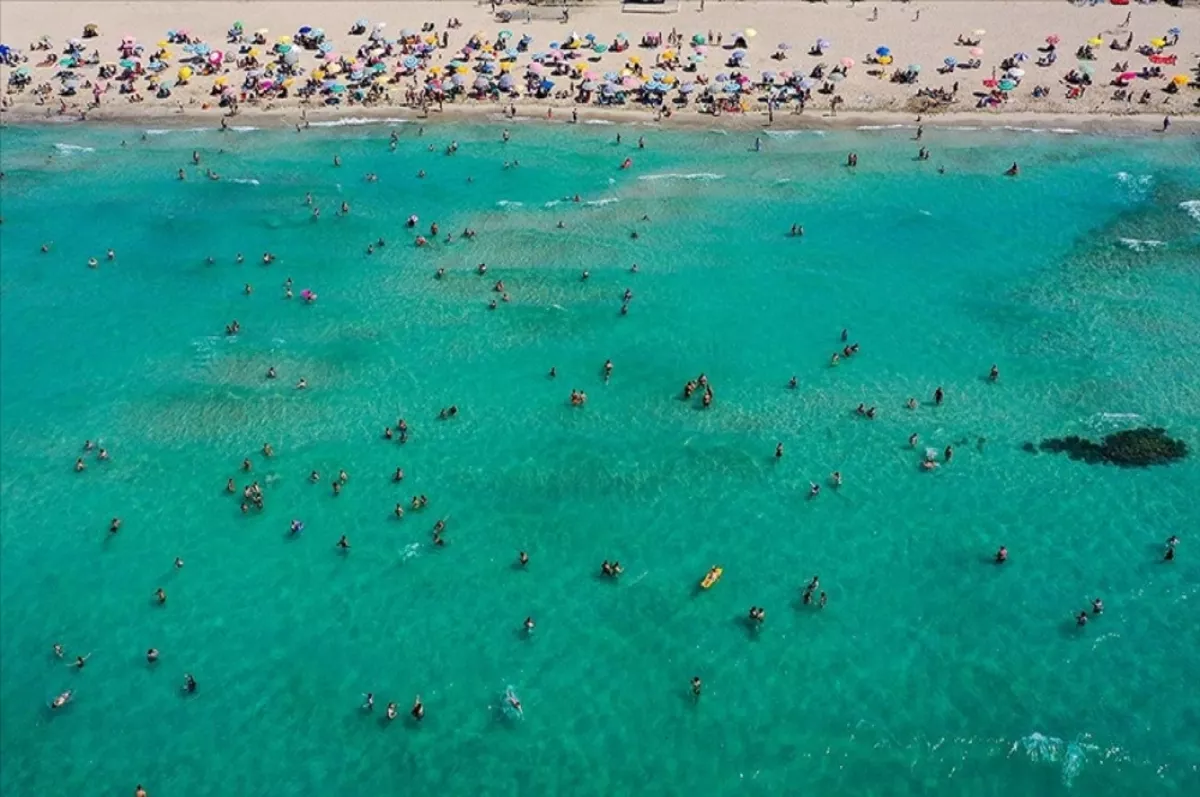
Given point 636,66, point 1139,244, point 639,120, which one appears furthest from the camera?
point 636,66

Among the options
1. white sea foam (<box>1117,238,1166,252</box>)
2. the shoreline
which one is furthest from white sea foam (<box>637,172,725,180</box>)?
white sea foam (<box>1117,238,1166,252</box>)

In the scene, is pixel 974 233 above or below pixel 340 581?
above

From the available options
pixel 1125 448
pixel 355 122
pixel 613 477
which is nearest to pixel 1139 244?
pixel 1125 448

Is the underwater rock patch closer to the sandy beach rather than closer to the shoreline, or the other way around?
the shoreline

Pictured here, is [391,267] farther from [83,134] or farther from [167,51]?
[167,51]

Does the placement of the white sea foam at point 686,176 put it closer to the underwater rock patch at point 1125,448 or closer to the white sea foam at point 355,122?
the white sea foam at point 355,122

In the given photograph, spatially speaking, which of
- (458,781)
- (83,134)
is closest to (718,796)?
(458,781)

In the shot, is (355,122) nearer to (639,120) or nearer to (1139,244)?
(639,120)
